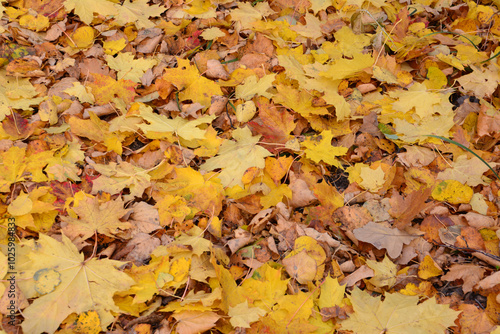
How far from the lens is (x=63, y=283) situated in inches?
55.1

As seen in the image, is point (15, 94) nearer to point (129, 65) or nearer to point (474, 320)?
point (129, 65)

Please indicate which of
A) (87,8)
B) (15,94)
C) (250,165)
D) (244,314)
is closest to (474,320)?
(244,314)

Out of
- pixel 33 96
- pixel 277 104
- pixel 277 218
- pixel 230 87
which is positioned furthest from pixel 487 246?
→ pixel 33 96

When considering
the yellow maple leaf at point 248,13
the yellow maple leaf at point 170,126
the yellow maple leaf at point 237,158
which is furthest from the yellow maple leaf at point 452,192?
the yellow maple leaf at point 248,13

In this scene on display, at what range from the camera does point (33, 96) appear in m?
2.10

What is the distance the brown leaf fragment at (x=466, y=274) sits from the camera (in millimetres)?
1461

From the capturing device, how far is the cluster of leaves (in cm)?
142

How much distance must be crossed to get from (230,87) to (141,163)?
73 centimetres

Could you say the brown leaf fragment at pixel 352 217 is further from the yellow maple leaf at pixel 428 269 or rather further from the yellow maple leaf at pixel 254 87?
the yellow maple leaf at pixel 254 87

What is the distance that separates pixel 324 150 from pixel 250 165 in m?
0.41

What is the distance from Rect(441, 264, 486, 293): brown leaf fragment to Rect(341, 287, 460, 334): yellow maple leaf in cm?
18

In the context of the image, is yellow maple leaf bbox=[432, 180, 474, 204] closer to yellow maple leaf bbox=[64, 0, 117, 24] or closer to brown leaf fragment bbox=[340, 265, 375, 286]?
brown leaf fragment bbox=[340, 265, 375, 286]

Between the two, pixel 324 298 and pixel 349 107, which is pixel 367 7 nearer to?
pixel 349 107

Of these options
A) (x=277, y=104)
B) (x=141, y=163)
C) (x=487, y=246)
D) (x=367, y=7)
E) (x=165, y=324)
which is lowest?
(x=165, y=324)
